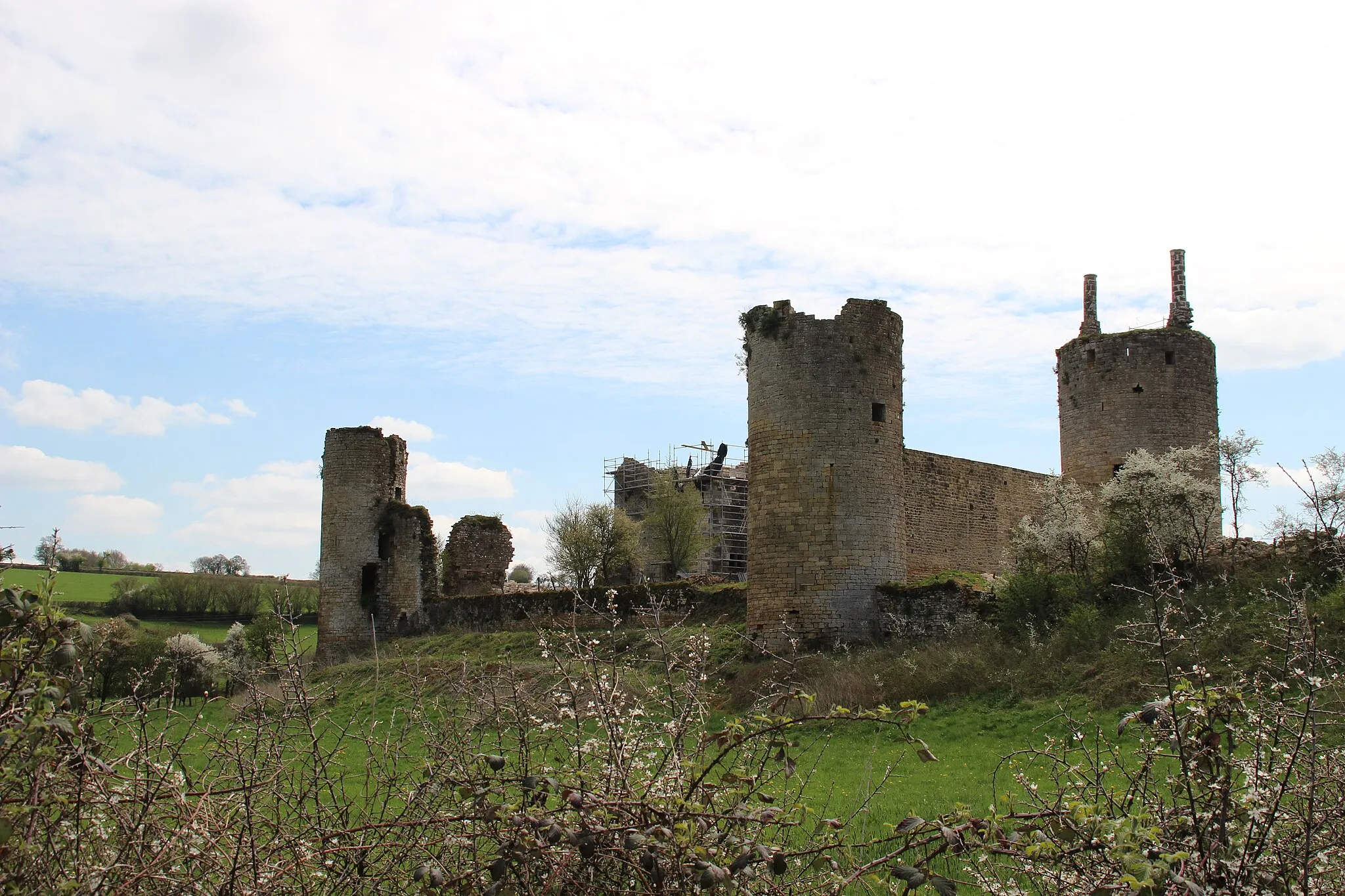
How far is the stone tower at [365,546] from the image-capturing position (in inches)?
1163

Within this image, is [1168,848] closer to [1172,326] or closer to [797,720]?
[797,720]

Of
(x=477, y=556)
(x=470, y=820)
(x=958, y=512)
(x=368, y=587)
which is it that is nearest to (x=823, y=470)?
(x=958, y=512)

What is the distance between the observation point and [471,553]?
108 ft

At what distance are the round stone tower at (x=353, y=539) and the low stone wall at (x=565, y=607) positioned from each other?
1670 millimetres

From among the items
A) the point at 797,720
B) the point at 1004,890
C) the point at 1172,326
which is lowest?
the point at 1004,890

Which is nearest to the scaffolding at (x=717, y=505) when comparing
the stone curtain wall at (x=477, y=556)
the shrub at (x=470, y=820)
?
the stone curtain wall at (x=477, y=556)

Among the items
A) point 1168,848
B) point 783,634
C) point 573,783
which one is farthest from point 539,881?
point 783,634

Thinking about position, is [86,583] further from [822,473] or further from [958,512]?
[822,473]

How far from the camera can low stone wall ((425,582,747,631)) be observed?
24.5 meters

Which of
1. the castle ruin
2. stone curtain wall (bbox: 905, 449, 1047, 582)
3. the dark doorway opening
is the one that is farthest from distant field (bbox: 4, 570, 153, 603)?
the castle ruin

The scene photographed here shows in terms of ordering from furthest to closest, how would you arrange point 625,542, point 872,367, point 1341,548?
point 625,542
point 872,367
point 1341,548

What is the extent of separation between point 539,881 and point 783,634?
13.6 metres

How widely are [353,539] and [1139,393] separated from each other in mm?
18604

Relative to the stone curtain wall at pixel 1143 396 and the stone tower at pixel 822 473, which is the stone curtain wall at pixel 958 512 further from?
the stone tower at pixel 822 473
